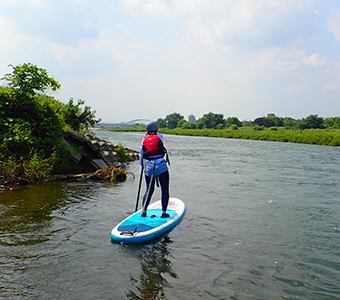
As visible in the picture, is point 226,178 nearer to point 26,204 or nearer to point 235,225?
point 235,225

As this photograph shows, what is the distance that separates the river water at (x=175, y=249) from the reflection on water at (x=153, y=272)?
0.06ft

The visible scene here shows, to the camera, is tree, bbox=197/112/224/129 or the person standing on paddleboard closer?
the person standing on paddleboard

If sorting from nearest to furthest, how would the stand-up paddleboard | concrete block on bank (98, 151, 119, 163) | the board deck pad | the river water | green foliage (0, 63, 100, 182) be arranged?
the river water < the stand-up paddleboard < the board deck pad < green foliage (0, 63, 100, 182) < concrete block on bank (98, 151, 119, 163)

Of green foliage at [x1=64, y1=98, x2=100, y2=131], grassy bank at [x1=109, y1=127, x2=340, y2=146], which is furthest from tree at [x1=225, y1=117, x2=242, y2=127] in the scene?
green foliage at [x1=64, y1=98, x2=100, y2=131]

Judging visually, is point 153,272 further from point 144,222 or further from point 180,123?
point 180,123

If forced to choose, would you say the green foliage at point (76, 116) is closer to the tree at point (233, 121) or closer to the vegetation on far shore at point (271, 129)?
the vegetation on far shore at point (271, 129)

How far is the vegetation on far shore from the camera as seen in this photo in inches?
2036

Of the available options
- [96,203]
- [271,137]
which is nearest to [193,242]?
[96,203]

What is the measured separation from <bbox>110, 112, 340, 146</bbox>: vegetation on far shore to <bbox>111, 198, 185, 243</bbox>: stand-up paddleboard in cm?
4564

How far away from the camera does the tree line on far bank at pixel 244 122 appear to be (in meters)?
91.9

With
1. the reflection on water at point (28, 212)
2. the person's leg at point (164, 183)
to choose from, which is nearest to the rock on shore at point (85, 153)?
the reflection on water at point (28, 212)

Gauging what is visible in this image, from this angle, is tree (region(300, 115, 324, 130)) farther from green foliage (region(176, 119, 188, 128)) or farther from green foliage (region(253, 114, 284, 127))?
green foliage (region(176, 119, 188, 128))

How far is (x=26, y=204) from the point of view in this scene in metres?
9.09

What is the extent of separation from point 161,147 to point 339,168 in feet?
60.2
